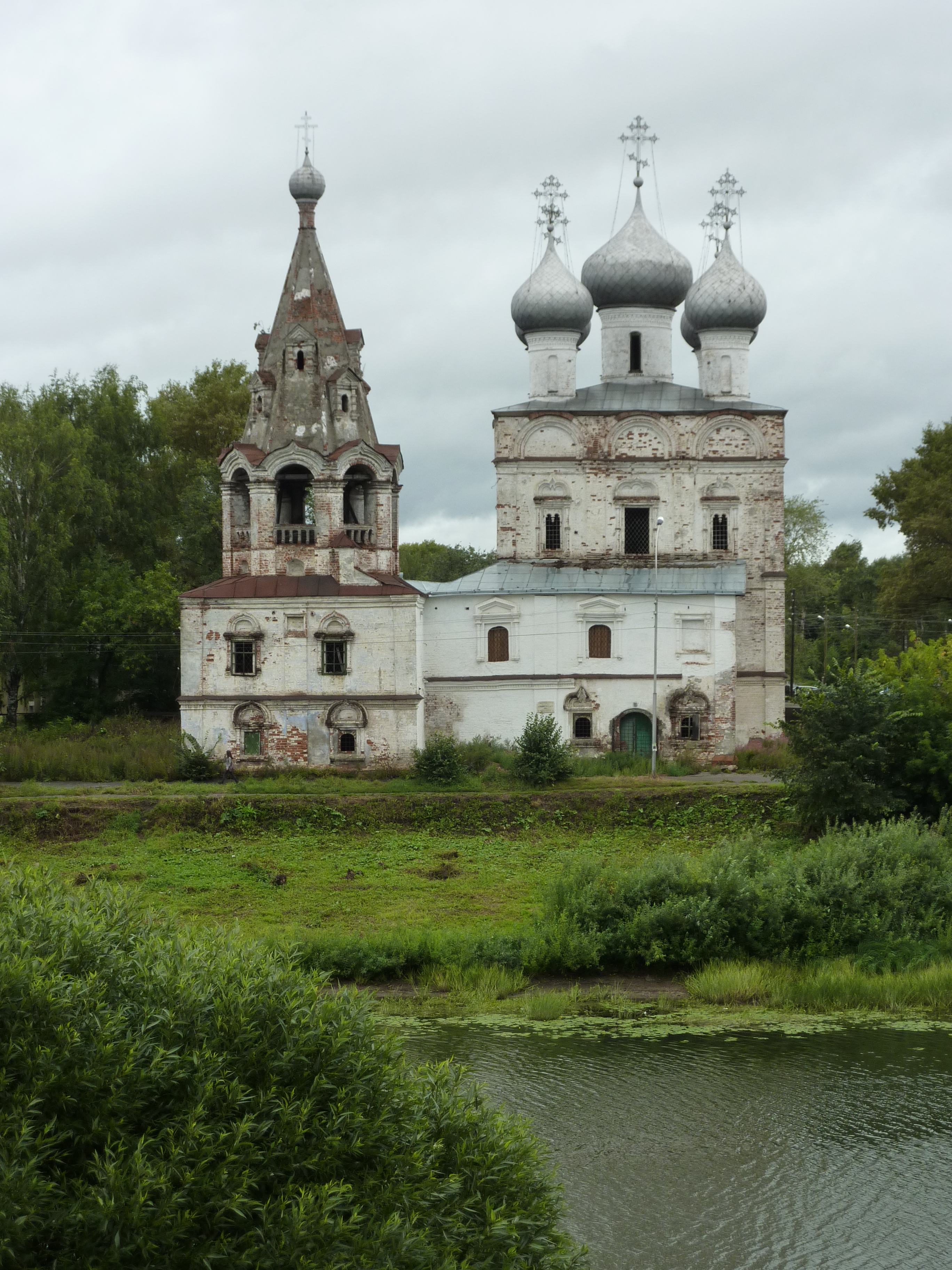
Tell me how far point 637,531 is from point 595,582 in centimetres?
227

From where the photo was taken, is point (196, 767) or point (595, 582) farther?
point (595, 582)

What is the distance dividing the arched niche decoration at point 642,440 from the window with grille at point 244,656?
10.1 meters

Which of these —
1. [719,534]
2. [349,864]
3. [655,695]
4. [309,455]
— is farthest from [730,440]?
[349,864]

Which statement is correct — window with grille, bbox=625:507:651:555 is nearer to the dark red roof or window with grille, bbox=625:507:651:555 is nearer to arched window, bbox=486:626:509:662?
arched window, bbox=486:626:509:662

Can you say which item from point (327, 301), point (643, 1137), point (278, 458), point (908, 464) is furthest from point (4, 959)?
point (908, 464)

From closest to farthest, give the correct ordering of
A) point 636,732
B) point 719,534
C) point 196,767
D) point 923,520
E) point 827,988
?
1. point 827,988
2. point 196,767
3. point 636,732
4. point 719,534
5. point 923,520

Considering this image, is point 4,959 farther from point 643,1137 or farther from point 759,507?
point 759,507

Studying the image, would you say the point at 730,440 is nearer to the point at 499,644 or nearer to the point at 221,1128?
the point at 499,644

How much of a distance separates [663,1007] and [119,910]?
8954 millimetres

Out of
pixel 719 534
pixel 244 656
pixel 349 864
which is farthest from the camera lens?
pixel 719 534

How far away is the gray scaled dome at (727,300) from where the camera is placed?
35.7 meters

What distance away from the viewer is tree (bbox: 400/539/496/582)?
192 feet

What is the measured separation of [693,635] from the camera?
3228cm

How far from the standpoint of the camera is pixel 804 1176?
12.2 m
